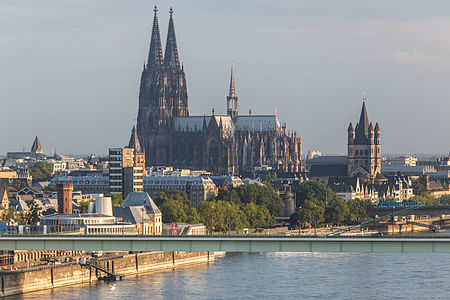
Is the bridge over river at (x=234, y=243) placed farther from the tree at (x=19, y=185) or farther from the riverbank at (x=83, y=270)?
the tree at (x=19, y=185)

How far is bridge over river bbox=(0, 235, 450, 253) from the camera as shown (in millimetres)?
68750

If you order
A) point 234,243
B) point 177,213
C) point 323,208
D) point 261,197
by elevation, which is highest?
point 261,197

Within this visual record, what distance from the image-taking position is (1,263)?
3406 inches

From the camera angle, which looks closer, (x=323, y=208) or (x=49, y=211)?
(x=49, y=211)

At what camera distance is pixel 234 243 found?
234 ft

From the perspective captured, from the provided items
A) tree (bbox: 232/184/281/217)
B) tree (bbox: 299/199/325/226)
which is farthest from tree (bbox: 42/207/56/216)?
tree (bbox: 232/184/281/217)

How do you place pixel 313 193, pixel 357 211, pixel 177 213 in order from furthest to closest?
pixel 313 193 → pixel 357 211 → pixel 177 213

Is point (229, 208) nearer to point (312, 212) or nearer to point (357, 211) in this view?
point (312, 212)

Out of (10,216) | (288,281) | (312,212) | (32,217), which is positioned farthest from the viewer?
(312,212)

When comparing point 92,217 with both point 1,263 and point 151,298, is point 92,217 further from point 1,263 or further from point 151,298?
point 151,298

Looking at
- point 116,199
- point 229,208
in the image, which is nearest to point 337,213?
point 229,208

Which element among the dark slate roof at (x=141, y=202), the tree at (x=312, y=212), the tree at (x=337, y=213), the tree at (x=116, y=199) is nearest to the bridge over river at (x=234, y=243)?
the dark slate roof at (x=141, y=202)

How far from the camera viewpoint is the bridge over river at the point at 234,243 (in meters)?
68.8

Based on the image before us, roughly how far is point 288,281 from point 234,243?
15.9m
